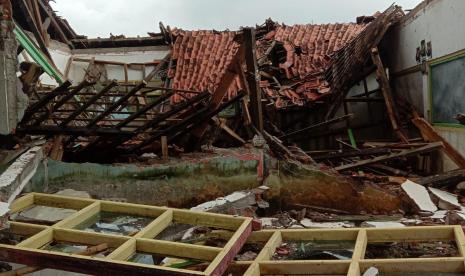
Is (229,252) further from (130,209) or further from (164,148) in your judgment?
(164,148)

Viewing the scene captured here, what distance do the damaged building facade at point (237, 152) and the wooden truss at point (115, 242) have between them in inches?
0.5

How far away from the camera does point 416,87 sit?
32.7 ft

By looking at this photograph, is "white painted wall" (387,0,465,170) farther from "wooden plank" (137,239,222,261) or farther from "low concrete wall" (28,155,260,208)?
"wooden plank" (137,239,222,261)

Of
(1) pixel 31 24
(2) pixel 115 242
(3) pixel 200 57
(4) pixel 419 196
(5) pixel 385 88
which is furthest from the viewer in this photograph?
(3) pixel 200 57

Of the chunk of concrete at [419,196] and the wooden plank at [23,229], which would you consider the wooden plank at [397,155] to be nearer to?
the chunk of concrete at [419,196]

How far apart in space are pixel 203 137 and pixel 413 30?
5403mm

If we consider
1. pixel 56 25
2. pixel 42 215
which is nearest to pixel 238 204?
pixel 42 215

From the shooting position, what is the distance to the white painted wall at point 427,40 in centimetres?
798

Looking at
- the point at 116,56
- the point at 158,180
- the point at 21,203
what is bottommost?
the point at 158,180

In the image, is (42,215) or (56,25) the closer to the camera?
(42,215)

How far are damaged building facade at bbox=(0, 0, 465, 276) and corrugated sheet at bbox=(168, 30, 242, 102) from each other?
6 centimetres

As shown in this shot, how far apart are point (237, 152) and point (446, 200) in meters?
3.19

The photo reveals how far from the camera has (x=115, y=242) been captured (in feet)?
10.5

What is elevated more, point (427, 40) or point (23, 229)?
point (427, 40)
